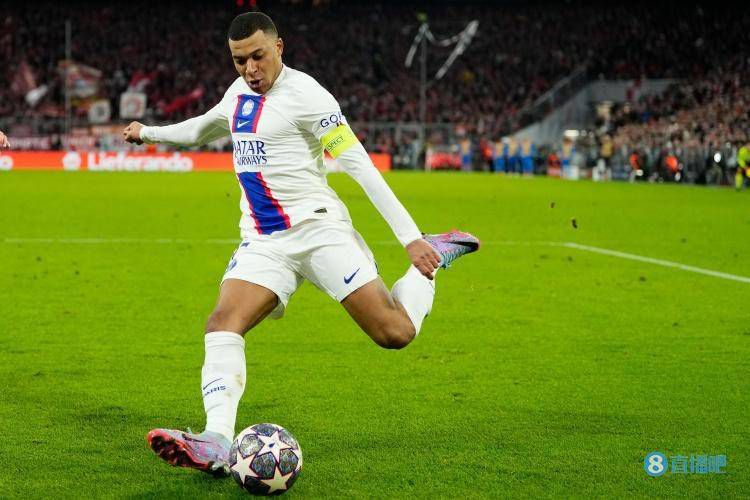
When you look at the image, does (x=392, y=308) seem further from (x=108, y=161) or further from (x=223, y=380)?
(x=108, y=161)

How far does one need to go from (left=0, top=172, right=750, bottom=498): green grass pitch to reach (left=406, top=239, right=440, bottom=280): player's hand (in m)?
0.88

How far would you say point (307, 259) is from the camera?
5.23 meters

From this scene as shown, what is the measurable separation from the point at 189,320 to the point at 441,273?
12.7 ft

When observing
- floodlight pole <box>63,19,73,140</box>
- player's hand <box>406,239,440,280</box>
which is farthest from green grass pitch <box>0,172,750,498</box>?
floodlight pole <box>63,19,73,140</box>

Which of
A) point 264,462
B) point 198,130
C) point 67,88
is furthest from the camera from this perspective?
point 67,88

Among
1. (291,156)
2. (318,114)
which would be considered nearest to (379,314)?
(291,156)

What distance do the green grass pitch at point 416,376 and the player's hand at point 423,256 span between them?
878mm

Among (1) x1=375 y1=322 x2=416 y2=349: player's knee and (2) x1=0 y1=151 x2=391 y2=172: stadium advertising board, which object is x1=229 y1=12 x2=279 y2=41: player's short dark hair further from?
(2) x1=0 y1=151 x2=391 y2=172: stadium advertising board

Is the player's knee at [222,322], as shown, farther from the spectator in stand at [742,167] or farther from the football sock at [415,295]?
the spectator in stand at [742,167]

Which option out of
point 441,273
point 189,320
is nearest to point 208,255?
point 441,273

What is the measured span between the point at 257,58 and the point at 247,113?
0.28 meters

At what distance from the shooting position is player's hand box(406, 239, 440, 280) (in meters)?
4.95

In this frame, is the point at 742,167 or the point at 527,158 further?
the point at 527,158

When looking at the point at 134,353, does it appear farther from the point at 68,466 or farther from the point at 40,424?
the point at 68,466
